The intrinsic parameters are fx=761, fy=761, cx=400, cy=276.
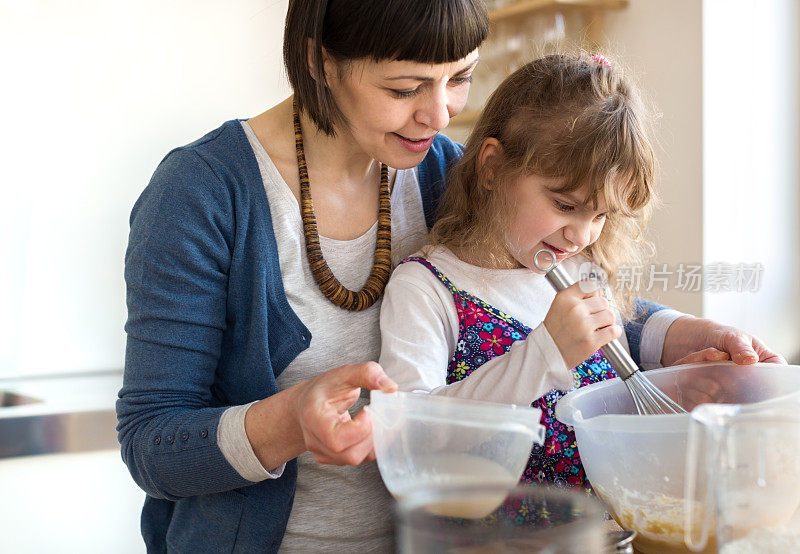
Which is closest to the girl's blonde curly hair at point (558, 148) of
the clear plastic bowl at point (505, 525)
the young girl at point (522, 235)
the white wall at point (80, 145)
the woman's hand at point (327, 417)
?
the young girl at point (522, 235)

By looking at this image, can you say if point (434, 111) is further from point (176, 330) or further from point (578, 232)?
point (176, 330)

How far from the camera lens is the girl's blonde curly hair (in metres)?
0.96

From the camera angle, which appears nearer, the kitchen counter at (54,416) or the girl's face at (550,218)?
the girl's face at (550,218)

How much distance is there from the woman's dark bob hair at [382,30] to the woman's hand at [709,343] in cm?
46

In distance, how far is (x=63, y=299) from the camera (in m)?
1.90

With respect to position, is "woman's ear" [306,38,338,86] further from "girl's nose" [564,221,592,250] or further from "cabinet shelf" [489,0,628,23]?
"cabinet shelf" [489,0,628,23]

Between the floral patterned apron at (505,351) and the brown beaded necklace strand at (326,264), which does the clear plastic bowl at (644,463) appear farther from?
the brown beaded necklace strand at (326,264)

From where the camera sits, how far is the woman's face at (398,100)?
873 mm

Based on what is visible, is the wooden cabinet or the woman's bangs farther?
the wooden cabinet

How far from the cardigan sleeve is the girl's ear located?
0.36 m

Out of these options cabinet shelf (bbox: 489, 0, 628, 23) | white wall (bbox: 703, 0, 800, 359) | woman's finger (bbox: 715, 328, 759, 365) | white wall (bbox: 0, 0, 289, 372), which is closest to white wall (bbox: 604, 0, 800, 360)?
white wall (bbox: 703, 0, 800, 359)

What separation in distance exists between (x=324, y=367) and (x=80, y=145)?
1.27 m

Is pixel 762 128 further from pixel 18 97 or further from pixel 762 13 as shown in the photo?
pixel 18 97

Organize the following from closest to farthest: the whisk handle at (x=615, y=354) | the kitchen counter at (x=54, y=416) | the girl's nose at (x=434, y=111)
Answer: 1. the whisk handle at (x=615, y=354)
2. the girl's nose at (x=434, y=111)
3. the kitchen counter at (x=54, y=416)
